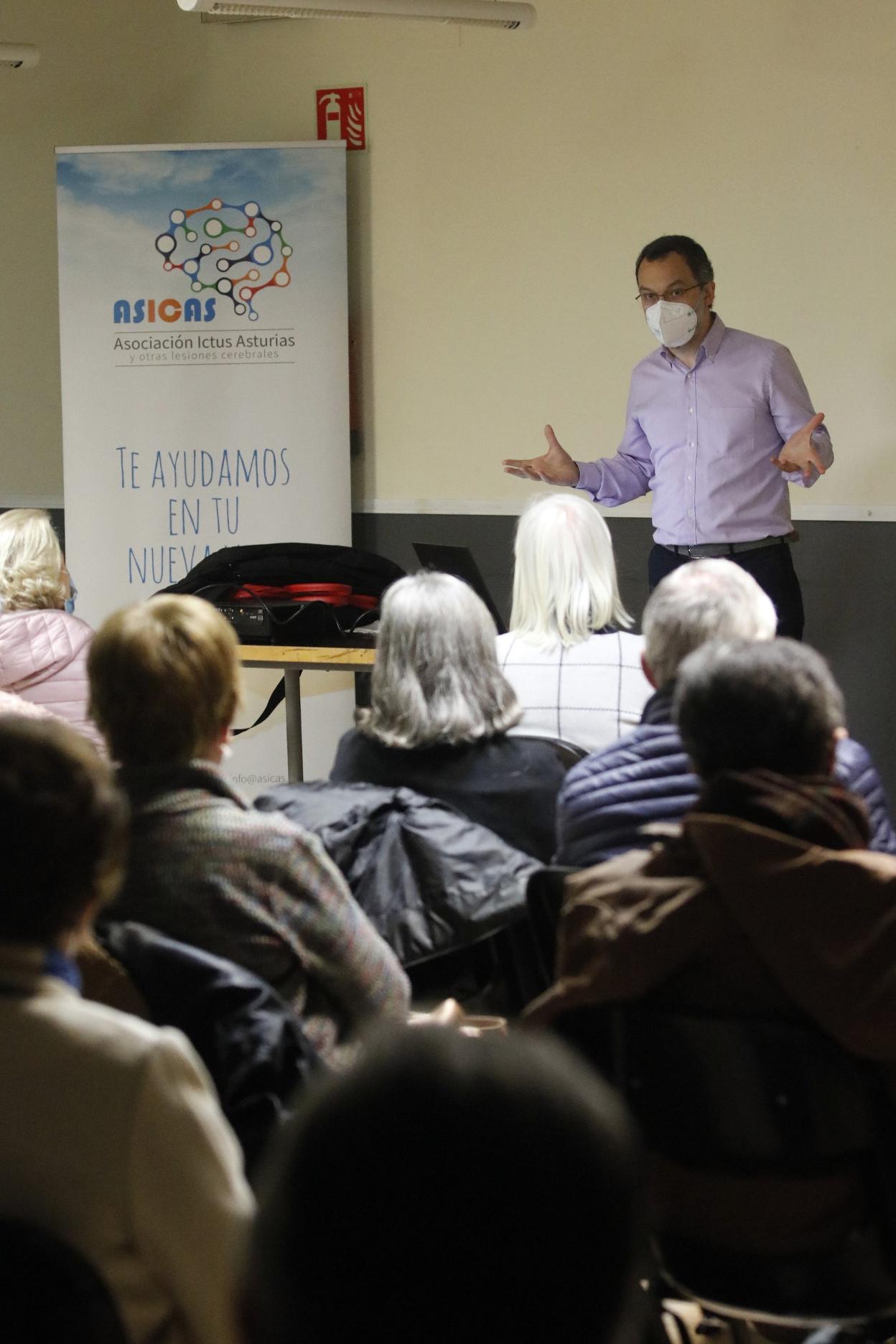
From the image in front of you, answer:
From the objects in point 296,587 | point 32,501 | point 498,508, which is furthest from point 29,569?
point 32,501

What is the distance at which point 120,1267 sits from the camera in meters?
1.05

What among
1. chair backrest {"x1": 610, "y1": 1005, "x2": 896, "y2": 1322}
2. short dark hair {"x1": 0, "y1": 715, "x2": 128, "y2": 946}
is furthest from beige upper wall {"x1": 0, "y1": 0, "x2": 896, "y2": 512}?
short dark hair {"x1": 0, "y1": 715, "x2": 128, "y2": 946}

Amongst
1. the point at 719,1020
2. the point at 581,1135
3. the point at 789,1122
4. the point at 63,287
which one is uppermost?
the point at 63,287

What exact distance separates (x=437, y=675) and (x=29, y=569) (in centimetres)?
152

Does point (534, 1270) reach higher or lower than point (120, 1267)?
higher

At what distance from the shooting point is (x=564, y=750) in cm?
248

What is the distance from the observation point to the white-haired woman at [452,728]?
7.31ft

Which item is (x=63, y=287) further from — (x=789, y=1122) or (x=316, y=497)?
(x=789, y=1122)

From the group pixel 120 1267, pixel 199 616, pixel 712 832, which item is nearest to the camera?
pixel 120 1267

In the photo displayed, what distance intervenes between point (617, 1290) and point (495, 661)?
1.80m

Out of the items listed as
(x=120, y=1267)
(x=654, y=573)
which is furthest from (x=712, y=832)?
(x=654, y=573)

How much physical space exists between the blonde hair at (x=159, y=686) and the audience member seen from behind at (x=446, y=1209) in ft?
3.66

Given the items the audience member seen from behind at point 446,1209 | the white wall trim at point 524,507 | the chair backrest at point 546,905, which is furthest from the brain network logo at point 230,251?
the audience member seen from behind at point 446,1209

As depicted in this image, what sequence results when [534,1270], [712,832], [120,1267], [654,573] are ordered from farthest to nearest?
[654,573] → [712,832] → [120,1267] → [534,1270]
